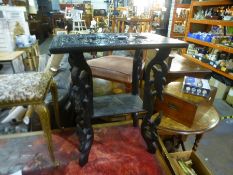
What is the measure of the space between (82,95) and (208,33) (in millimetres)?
2367

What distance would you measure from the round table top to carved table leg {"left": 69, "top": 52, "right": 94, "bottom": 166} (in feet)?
1.64

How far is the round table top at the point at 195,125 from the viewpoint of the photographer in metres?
1.17

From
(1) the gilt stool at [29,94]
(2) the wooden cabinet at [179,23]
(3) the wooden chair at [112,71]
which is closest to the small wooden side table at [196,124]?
(3) the wooden chair at [112,71]

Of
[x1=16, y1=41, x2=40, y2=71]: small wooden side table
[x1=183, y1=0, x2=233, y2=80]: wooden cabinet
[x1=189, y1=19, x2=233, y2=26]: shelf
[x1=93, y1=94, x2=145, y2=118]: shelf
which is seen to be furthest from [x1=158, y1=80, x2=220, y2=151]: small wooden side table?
[x1=16, y1=41, x2=40, y2=71]: small wooden side table

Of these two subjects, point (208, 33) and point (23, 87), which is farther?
point (208, 33)

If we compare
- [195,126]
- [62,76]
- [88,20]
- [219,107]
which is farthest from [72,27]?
[195,126]

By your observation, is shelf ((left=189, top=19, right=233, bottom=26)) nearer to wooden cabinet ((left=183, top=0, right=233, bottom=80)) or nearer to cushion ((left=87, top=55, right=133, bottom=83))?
wooden cabinet ((left=183, top=0, right=233, bottom=80))

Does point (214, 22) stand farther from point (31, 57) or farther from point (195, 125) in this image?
point (31, 57)

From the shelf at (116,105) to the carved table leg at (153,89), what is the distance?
0.09 meters

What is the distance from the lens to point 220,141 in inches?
74.2

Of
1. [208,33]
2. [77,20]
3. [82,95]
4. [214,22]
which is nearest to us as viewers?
[82,95]

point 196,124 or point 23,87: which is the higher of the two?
point 23,87

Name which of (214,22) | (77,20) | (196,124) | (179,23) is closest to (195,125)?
(196,124)

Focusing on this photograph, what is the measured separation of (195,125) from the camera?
1.19 meters
